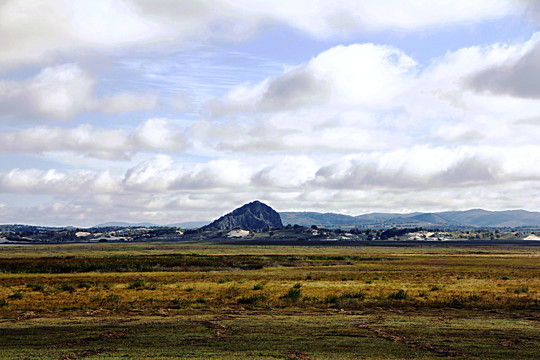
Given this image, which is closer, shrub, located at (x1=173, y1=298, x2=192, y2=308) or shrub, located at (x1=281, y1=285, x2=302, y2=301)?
shrub, located at (x1=173, y1=298, x2=192, y2=308)

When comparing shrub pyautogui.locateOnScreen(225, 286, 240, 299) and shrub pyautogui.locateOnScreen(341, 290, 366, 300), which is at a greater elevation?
shrub pyautogui.locateOnScreen(341, 290, 366, 300)

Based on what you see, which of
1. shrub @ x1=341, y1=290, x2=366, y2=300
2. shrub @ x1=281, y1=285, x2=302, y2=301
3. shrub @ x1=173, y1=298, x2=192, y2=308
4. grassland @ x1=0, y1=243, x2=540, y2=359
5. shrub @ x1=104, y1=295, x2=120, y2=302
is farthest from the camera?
shrub @ x1=341, y1=290, x2=366, y2=300

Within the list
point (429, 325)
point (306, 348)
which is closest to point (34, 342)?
point (306, 348)

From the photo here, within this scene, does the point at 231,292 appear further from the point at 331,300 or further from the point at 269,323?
the point at 269,323

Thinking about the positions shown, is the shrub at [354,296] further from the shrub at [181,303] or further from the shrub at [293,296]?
the shrub at [181,303]

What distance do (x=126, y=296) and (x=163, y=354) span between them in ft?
80.0

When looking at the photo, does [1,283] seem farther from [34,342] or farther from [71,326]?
[34,342]

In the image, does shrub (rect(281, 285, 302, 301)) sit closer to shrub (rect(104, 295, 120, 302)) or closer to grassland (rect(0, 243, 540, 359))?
grassland (rect(0, 243, 540, 359))

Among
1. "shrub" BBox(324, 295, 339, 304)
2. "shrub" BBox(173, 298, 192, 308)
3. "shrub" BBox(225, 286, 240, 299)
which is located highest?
"shrub" BBox(173, 298, 192, 308)

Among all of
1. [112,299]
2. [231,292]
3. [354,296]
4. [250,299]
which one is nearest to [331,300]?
[354,296]

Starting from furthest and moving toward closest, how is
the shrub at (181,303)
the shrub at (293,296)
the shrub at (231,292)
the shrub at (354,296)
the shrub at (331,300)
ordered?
the shrub at (231,292)
the shrub at (354,296)
the shrub at (293,296)
the shrub at (331,300)
the shrub at (181,303)

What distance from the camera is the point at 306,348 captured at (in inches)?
755

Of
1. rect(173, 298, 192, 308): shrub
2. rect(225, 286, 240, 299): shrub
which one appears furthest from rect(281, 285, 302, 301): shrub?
rect(173, 298, 192, 308): shrub

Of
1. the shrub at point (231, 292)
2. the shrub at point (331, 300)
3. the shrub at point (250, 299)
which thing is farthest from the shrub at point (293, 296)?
the shrub at point (231, 292)
